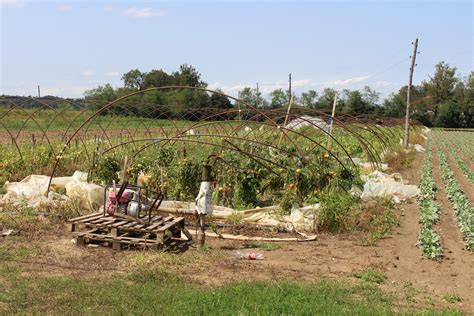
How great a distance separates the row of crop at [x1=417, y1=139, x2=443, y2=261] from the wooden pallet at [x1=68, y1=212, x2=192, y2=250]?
10.0ft

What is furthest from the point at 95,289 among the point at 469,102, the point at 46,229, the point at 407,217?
the point at 469,102

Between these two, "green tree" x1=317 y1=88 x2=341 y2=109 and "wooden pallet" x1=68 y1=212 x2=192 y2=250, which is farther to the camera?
"green tree" x1=317 y1=88 x2=341 y2=109

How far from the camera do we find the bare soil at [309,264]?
5316 millimetres

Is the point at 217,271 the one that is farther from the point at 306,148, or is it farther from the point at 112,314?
the point at 306,148

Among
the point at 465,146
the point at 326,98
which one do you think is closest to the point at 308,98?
the point at 326,98

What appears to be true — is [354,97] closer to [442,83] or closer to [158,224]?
[442,83]

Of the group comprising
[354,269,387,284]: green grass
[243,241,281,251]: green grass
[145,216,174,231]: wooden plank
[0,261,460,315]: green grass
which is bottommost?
[243,241,281,251]: green grass

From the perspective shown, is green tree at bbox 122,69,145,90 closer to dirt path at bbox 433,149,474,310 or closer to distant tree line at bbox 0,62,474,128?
distant tree line at bbox 0,62,474,128

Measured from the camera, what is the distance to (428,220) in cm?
834

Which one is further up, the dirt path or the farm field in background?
the farm field in background

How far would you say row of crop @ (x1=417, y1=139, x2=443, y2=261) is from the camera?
6.45 m

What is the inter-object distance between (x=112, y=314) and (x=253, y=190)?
199 inches

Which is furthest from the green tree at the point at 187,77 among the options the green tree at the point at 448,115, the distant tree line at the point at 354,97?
the green tree at the point at 448,115

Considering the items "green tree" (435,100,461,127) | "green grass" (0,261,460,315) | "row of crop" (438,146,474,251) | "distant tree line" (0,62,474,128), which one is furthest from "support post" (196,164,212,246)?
"green tree" (435,100,461,127)
